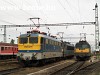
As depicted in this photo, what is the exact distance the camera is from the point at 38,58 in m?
24.1

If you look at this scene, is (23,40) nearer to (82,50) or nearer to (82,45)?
(82,50)

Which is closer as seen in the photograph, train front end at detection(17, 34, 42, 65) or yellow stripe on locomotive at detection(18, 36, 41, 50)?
train front end at detection(17, 34, 42, 65)

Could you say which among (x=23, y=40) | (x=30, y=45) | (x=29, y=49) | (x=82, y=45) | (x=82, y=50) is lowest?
(x=82, y=50)

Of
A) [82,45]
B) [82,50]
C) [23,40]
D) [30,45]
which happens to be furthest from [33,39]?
[82,45]

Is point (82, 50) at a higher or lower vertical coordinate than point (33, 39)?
lower

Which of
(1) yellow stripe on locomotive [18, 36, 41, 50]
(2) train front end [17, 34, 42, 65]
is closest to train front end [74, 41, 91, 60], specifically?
(2) train front end [17, 34, 42, 65]

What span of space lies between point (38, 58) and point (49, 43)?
408 centimetres

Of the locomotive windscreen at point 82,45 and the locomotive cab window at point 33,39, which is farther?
the locomotive windscreen at point 82,45

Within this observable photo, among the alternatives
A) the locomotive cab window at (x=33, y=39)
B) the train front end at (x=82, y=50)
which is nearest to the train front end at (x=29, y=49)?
the locomotive cab window at (x=33, y=39)

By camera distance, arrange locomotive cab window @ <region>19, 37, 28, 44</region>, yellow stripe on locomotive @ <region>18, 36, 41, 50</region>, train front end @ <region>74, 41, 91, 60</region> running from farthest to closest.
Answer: train front end @ <region>74, 41, 91, 60</region> → locomotive cab window @ <region>19, 37, 28, 44</region> → yellow stripe on locomotive @ <region>18, 36, 41, 50</region>

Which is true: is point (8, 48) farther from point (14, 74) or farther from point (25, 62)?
point (14, 74)

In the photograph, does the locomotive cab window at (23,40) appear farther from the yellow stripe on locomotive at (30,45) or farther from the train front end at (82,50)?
the train front end at (82,50)

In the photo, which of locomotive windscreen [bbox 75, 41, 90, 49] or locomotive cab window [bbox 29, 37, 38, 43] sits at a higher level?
locomotive cab window [bbox 29, 37, 38, 43]

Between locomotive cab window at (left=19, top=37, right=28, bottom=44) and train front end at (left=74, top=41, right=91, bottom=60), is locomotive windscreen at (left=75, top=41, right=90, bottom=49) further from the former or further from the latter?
locomotive cab window at (left=19, top=37, right=28, bottom=44)
